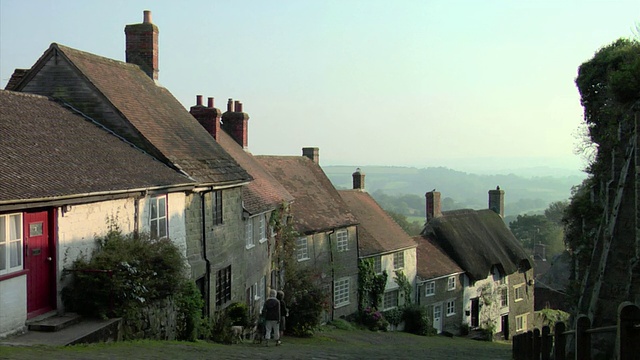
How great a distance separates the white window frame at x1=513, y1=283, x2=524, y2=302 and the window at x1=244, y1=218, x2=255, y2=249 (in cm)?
3006

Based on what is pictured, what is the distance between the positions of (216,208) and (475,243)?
1147 inches

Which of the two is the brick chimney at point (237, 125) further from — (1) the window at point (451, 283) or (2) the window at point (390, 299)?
(1) the window at point (451, 283)

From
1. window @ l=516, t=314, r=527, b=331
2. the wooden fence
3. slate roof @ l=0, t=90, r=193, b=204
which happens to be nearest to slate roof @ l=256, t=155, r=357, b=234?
slate roof @ l=0, t=90, r=193, b=204

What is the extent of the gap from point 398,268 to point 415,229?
9620 cm

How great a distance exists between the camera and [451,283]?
1668 inches

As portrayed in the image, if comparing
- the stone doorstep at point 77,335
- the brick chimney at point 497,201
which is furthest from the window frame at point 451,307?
the stone doorstep at point 77,335

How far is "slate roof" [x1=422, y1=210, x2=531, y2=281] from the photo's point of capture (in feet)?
144

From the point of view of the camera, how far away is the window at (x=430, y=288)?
40.9 m

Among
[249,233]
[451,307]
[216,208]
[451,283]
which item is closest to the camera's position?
[216,208]

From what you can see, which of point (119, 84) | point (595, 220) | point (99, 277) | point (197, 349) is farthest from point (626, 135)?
point (119, 84)

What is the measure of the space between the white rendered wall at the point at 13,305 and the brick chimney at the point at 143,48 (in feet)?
42.3

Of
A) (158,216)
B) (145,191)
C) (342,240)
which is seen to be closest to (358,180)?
(342,240)

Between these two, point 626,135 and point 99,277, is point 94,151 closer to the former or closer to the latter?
point 99,277

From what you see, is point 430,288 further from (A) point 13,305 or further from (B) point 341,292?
(A) point 13,305
